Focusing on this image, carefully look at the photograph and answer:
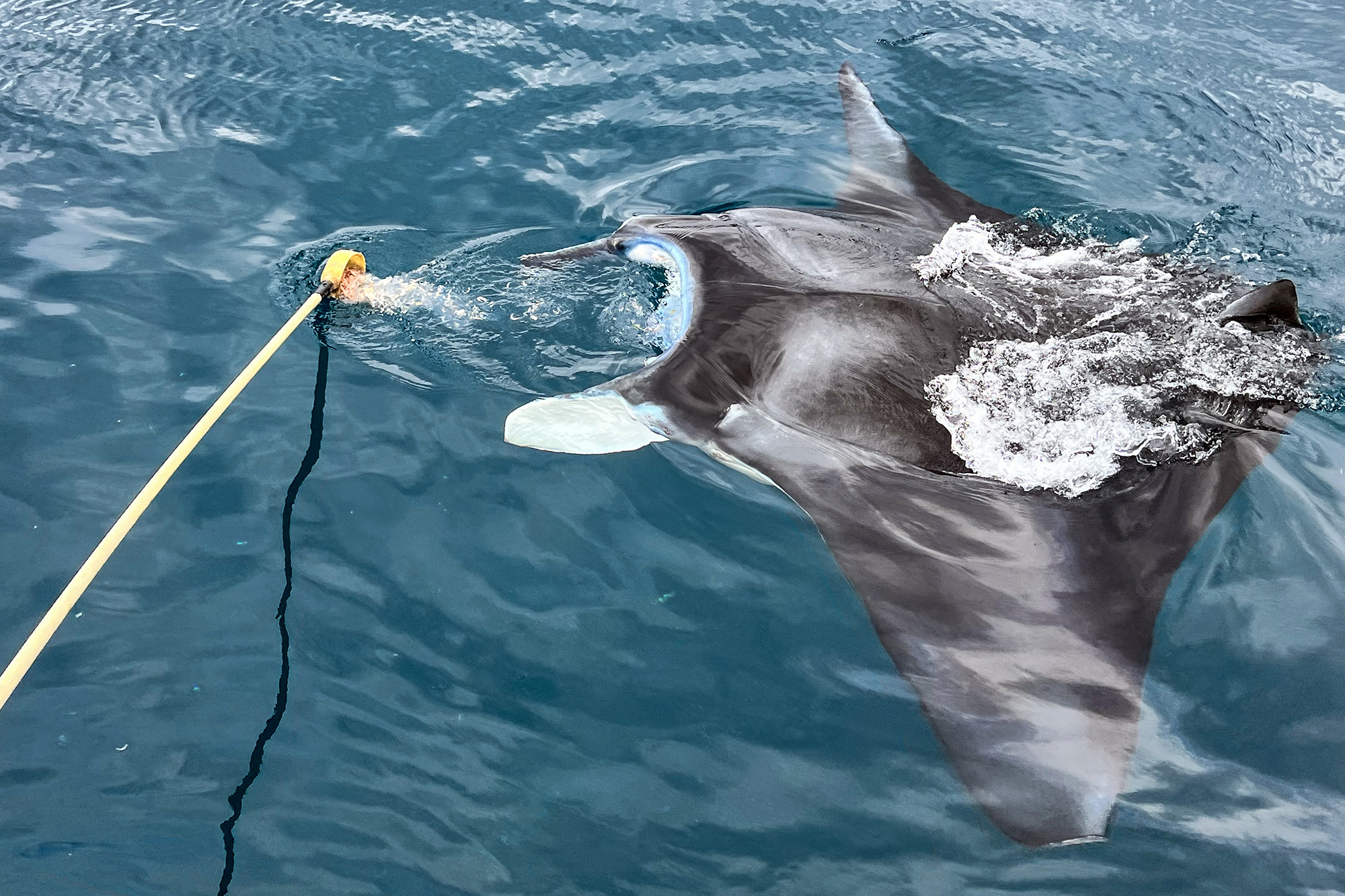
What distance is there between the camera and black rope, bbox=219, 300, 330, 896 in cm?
305

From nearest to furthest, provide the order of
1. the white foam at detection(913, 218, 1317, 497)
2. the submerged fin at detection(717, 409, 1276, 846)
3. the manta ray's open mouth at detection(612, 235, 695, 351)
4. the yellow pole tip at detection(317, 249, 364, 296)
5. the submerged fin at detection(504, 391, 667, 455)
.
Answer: the submerged fin at detection(717, 409, 1276, 846) < the white foam at detection(913, 218, 1317, 497) < the submerged fin at detection(504, 391, 667, 455) < the manta ray's open mouth at detection(612, 235, 695, 351) < the yellow pole tip at detection(317, 249, 364, 296)

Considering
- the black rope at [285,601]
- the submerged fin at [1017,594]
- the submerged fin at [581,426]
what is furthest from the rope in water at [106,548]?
the submerged fin at [1017,594]

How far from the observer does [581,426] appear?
3.96 metres

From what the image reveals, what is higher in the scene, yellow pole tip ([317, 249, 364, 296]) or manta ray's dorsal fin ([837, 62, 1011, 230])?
manta ray's dorsal fin ([837, 62, 1011, 230])

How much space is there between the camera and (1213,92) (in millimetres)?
6512

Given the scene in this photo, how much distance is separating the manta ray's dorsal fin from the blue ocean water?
0.20 m

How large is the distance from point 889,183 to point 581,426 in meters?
2.82

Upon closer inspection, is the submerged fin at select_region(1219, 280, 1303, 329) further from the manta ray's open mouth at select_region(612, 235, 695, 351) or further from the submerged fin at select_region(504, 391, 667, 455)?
the submerged fin at select_region(504, 391, 667, 455)

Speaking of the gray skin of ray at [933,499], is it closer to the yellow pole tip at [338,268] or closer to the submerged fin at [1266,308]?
the submerged fin at [1266,308]

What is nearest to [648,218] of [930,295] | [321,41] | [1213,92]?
[930,295]

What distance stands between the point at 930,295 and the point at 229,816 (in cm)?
339

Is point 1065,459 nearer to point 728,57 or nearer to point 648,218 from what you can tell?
point 648,218

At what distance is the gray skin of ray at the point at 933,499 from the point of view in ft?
9.37

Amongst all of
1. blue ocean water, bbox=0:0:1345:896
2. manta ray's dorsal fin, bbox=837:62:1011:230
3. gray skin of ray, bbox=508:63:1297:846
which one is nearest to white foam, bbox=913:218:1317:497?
gray skin of ray, bbox=508:63:1297:846
